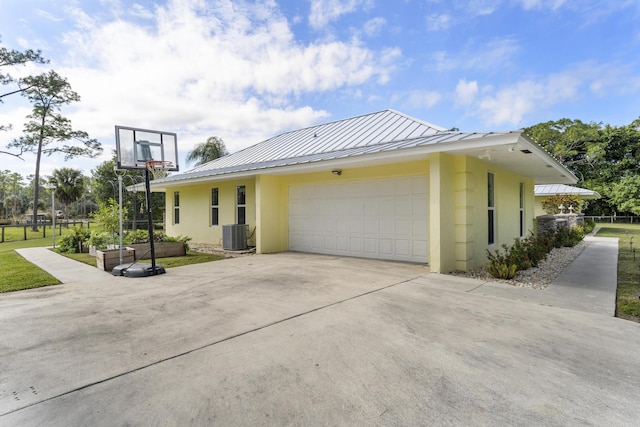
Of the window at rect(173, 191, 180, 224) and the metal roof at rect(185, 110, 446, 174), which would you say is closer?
the metal roof at rect(185, 110, 446, 174)

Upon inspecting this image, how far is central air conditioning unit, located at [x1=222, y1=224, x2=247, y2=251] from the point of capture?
453 inches

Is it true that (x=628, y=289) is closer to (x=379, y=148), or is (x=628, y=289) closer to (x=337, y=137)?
(x=379, y=148)

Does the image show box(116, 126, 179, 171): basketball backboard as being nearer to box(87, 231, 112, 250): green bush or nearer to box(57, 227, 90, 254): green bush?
box(87, 231, 112, 250): green bush

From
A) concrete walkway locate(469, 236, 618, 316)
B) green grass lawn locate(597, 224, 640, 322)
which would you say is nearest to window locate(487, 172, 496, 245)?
concrete walkway locate(469, 236, 618, 316)

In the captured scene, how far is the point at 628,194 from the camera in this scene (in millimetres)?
30641

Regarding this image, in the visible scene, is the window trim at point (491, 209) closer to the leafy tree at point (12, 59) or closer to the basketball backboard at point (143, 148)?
the basketball backboard at point (143, 148)

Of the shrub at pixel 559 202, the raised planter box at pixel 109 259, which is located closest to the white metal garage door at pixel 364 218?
the raised planter box at pixel 109 259

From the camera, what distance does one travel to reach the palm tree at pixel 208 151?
25.6 metres

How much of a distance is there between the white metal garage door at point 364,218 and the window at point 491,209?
216 cm

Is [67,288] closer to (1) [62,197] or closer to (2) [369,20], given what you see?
(2) [369,20]

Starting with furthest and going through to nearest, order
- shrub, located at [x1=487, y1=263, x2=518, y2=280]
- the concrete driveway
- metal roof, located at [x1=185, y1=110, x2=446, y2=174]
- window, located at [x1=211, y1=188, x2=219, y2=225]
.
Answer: window, located at [x1=211, y1=188, x2=219, y2=225] → metal roof, located at [x1=185, y1=110, x2=446, y2=174] → shrub, located at [x1=487, y1=263, x2=518, y2=280] → the concrete driveway

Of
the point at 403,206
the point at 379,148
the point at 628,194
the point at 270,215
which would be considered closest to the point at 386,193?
the point at 403,206

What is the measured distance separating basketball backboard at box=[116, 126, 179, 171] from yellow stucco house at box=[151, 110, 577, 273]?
289 centimetres

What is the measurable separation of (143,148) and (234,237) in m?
4.95
